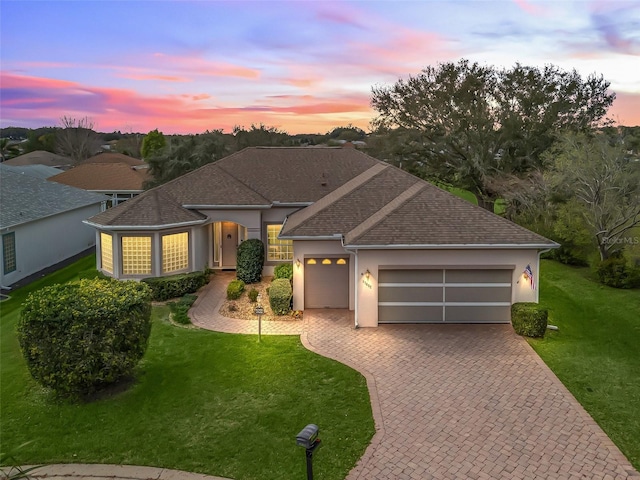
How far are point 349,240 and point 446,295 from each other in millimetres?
3593

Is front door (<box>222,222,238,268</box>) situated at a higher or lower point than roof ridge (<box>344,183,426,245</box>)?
lower

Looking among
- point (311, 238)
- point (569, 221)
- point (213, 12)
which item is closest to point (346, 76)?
point (213, 12)

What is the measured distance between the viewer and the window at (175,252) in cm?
2019

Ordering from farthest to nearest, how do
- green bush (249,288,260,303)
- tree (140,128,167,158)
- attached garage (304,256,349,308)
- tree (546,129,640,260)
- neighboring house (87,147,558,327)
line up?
tree (140,128,167,158), tree (546,129,640,260), green bush (249,288,260,303), attached garage (304,256,349,308), neighboring house (87,147,558,327)

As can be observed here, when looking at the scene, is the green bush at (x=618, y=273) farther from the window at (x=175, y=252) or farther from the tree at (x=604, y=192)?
the window at (x=175, y=252)

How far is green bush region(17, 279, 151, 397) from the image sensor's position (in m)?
10.0

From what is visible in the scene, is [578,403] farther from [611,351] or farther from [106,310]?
[106,310]

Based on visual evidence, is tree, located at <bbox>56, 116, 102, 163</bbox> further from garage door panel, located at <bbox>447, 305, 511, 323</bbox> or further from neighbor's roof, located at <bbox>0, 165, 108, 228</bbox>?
garage door panel, located at <bbox>447, 305, 511, 323</bbox>

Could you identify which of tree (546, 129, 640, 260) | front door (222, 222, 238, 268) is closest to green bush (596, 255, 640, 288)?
tree (546, 129, 640, 260)

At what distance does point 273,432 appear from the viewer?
9.48 meters

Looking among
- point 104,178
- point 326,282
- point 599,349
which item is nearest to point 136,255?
point 326,282

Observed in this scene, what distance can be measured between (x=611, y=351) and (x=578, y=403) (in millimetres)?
4326

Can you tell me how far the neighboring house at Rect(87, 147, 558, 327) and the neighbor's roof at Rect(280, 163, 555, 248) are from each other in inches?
1.6

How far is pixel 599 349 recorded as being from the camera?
14.1m
